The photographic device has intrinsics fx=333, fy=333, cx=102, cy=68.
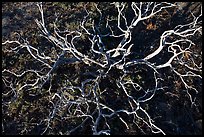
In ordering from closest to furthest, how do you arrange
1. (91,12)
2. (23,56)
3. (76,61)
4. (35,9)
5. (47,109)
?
(47,109) → (76,61) → (23,56) → (91,12) → (35,9)

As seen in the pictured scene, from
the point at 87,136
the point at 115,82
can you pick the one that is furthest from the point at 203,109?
the point at 87,136

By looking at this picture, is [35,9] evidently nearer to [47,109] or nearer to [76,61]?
[76,61]

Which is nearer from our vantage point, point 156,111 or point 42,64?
point 156,111

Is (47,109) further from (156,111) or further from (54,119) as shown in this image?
(156,111)

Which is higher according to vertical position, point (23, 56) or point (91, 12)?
point (91, 12)

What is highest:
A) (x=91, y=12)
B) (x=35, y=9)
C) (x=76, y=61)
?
(x=35, y=9)

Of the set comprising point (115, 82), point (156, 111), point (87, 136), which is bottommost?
point (87, 136)

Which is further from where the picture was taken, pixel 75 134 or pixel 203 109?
pixel 203 109

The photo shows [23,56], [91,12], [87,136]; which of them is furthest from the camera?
[91,12]


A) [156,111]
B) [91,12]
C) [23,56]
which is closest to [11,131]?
[23,56]
